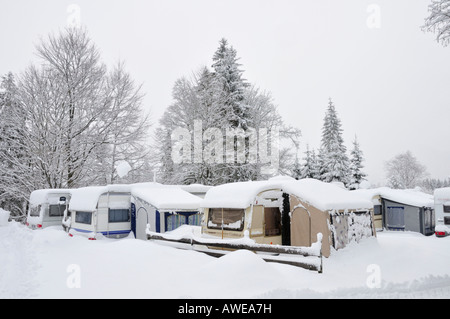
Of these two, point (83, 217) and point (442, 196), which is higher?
point (442, 196)

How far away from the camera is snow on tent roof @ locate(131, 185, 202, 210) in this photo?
1481cm

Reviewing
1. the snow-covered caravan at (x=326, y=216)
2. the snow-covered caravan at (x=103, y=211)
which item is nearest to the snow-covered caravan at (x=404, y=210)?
the snow-covered caravan at (x=326, y=216)

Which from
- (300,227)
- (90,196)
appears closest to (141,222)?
(90,196)

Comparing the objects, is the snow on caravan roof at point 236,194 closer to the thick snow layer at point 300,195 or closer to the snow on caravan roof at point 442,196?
the thick snow layer at point 300,195

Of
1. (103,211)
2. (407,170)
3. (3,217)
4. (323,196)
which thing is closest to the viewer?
(323,196)

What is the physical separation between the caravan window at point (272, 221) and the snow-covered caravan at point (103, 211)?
24.4ft

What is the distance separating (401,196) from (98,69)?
21.5 meters

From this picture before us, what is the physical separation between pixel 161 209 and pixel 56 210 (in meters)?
8.24

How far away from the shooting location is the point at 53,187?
782 inches

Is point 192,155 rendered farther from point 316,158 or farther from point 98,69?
point 316,158

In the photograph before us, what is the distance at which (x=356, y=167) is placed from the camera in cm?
3809

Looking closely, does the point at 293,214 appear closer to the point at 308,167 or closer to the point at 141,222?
the point at 141,222
